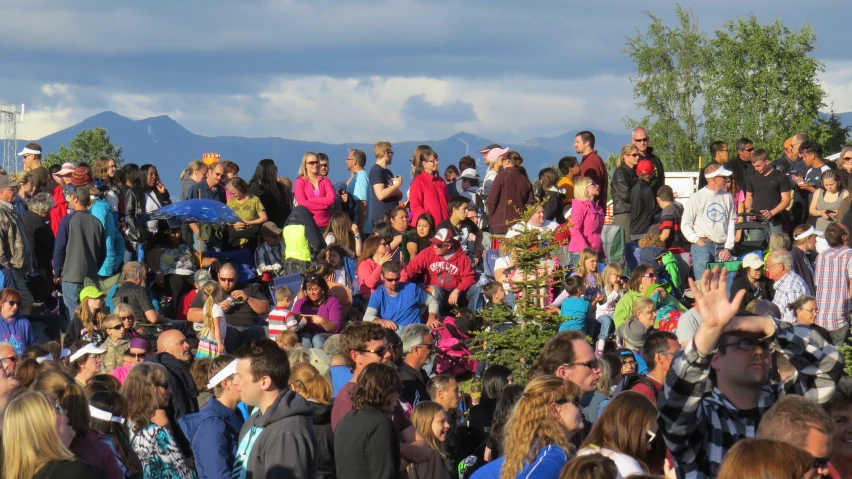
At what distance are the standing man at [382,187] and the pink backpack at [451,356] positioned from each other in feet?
14.4

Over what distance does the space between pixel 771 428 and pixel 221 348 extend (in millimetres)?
8003

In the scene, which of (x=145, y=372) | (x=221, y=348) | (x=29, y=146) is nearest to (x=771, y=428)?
(x=145, y=372)

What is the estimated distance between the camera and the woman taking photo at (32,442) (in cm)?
466

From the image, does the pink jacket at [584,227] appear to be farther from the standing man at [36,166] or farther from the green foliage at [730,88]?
the green foliage at [730,88]

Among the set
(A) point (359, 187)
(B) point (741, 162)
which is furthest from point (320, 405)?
(B) point (741, 162)

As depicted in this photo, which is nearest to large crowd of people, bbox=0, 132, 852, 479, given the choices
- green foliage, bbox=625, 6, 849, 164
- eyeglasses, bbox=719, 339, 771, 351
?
eyeglasses, bbox=719, 339, 771, 351

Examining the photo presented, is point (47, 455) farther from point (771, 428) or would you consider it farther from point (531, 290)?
point (531, 290)

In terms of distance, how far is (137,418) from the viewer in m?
6.73

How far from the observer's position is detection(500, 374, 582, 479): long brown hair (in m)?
5.47

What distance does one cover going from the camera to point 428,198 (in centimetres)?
1541

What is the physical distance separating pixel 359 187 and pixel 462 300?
3.51 metres

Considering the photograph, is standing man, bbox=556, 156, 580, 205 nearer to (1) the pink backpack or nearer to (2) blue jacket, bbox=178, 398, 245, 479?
(1) the pink backpack

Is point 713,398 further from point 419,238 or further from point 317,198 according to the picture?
point 317,198

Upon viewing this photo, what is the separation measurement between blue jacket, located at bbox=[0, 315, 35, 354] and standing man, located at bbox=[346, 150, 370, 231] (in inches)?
225
